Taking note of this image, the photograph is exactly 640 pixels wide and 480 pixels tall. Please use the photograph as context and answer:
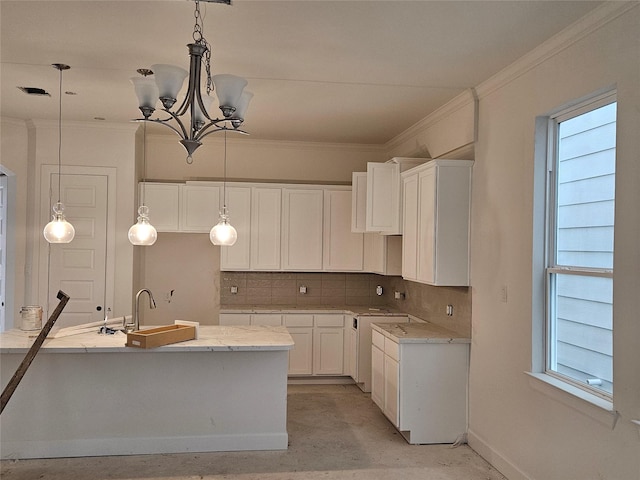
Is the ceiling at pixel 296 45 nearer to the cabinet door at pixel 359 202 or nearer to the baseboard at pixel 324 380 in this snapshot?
the cabinet door at pixel 359 202

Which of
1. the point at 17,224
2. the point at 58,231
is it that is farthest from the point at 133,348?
the point at 17,224

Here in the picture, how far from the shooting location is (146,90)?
305cm

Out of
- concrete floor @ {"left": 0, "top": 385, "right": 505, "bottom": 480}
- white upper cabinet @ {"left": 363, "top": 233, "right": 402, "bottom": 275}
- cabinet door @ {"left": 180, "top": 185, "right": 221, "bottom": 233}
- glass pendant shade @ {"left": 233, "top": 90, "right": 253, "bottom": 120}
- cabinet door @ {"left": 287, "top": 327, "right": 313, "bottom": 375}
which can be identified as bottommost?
concrete floor @ {"left": 0, "top": 385, "right": 505, "bottom": 480}

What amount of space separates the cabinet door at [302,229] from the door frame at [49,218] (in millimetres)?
1836

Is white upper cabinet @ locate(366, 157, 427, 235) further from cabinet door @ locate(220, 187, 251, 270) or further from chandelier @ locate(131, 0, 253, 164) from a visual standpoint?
chandelier @ locate(131, 0, 253, 164)

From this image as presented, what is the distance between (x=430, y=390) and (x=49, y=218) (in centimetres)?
419

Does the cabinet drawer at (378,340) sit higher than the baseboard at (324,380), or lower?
higher

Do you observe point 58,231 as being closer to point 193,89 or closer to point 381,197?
point 193,89

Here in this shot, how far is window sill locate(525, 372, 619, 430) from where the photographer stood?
2688mm

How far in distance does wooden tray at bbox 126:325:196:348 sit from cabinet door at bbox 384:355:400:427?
5.29ft

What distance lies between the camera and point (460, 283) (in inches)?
171

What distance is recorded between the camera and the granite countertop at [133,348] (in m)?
3.71

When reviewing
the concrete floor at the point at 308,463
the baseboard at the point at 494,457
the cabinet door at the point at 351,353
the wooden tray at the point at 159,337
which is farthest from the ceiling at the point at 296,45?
the concrete floor at the point at 308,463

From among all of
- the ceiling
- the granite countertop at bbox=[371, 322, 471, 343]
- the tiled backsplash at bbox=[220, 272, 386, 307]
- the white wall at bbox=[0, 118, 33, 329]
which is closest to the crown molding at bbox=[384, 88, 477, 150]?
the ceiling
